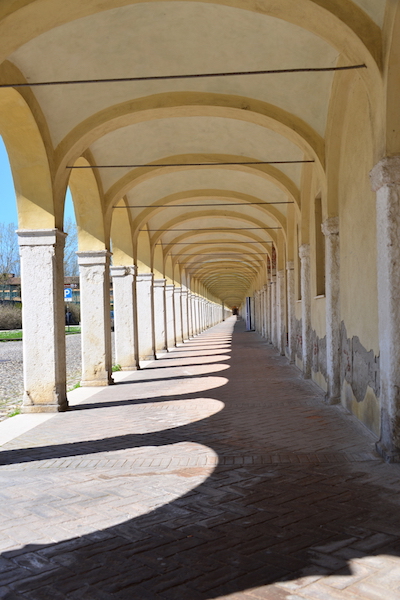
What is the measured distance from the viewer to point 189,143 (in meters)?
12.1

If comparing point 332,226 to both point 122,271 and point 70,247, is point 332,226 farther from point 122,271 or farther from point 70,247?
point 70,247

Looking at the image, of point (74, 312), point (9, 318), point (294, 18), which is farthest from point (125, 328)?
point (74, 312)

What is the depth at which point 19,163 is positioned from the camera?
29.4 ft

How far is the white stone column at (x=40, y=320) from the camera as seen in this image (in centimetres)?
910

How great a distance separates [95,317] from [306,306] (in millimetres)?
4311

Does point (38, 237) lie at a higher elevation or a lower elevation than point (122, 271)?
higher

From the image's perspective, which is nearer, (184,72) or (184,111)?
(184,72)

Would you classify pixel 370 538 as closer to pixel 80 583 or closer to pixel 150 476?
pixel 80 583

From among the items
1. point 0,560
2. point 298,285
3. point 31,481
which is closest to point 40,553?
point 0,560

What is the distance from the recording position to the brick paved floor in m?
3.14

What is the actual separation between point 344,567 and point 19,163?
7.58m

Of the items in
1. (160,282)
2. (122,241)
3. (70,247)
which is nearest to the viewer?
(122,241)

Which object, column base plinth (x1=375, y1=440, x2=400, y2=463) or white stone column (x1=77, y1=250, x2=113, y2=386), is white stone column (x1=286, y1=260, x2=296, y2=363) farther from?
column base plinth (x1=375, y1=440, x2=400, y2=463)

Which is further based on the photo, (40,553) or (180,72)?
(180,72)
